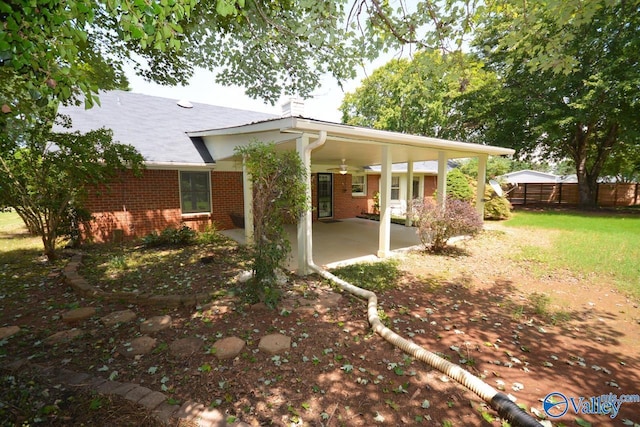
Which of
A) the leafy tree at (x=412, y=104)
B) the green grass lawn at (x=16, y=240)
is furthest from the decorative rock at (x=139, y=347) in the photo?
the leafy tree at (x=412, y=104)

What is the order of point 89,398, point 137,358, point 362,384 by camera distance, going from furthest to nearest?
1. point 137,358
2. point 362,384
3. point 89,398

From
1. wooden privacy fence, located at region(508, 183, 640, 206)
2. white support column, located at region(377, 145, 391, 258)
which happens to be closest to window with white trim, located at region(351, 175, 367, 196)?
white support column, located at region(377, 145, 391, 258)

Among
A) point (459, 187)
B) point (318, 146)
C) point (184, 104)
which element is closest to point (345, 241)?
point (318, 146)

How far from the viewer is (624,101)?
14.6 meters

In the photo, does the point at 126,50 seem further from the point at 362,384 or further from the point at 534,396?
the point at 534,396

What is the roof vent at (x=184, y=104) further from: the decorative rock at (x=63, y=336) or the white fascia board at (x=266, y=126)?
the decorative rock at (x=63, y=336)

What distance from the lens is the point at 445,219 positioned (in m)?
7.31

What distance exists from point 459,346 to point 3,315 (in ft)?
21.0

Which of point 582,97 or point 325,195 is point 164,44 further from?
point 582,97

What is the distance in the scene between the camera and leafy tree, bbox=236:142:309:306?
14.3 feet

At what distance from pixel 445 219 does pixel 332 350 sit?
17.2 feet

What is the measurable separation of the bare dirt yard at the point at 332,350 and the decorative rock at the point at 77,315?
0.08m

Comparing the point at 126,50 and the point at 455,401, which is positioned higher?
the point at 126,50

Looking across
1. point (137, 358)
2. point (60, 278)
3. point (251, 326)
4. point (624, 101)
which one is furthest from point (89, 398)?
point (624, 101)
